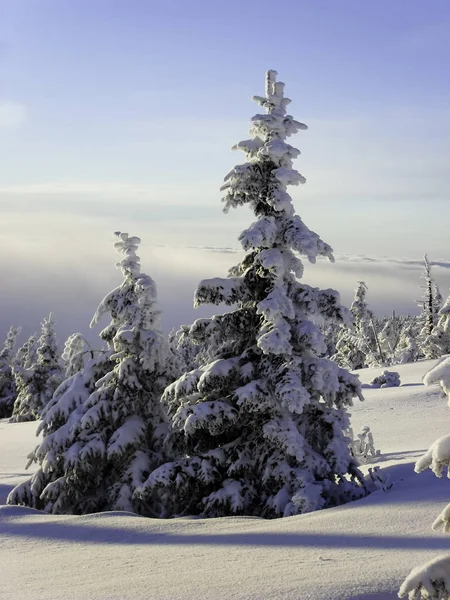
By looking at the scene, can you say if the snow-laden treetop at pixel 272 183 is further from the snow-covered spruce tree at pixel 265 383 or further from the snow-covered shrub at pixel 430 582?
the snow-covered shrub at pixel 430 582

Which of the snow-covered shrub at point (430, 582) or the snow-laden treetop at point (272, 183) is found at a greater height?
the snow-laden treetop at point (272, 183)

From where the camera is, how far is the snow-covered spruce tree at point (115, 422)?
47.8 ft

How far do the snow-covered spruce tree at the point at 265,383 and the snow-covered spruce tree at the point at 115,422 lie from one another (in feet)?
6.26

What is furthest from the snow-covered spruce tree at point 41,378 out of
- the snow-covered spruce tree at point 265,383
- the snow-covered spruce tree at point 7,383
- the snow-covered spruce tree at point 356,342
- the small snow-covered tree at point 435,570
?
the small snow-covered tree at point 435,570

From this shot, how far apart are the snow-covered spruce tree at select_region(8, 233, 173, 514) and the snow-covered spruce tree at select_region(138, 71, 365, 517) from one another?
191 cm

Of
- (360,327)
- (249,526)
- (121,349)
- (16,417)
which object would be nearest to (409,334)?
(360,327)

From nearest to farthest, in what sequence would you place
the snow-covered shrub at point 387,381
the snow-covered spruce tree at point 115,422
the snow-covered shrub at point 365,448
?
1. the snow-covered spruce tree at point 115,422
2. the snow-covered shrub at point 365,448
3. the snow-covered shrub at point 387,381

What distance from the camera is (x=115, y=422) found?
15375 millimetres

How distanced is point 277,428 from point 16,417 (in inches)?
1556

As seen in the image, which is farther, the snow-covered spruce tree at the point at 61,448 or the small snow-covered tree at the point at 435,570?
the snow-covered spruce tree at the point at 61,448

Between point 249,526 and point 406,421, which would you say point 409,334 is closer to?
point 406,421

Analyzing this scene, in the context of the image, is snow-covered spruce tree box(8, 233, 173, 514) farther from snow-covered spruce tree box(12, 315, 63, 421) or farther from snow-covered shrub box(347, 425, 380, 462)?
snow-covered spruce tree box(12, 315, 63, 421)

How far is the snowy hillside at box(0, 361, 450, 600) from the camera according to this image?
237 inches

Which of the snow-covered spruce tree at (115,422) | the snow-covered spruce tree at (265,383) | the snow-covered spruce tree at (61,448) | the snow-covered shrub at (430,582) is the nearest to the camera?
the snow-covered shrub at (430,582)
